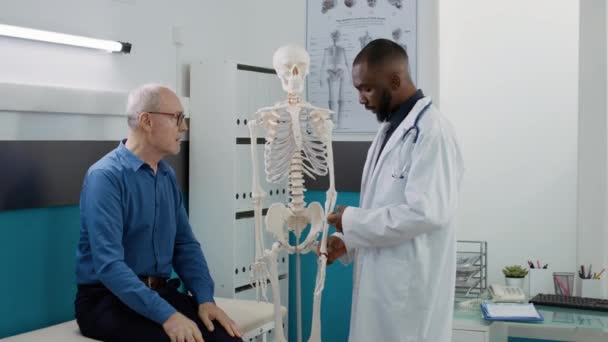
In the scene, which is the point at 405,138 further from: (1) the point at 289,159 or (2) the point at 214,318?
(2) the point at 214,318

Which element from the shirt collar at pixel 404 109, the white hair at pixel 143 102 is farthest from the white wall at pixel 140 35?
the shirt collar at pixel 404 109

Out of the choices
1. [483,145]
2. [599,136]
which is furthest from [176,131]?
[483,145]

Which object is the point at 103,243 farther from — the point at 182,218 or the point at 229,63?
the point at 229,63

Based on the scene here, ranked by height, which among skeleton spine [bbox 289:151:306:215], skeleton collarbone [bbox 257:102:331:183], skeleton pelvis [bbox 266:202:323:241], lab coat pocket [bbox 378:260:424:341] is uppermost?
skeleton collarbone [bbox 257:102:331:183]

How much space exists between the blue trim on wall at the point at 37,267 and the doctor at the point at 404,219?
1.04 metres

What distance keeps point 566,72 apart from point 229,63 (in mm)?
2406

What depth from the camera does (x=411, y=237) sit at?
7.39 ft

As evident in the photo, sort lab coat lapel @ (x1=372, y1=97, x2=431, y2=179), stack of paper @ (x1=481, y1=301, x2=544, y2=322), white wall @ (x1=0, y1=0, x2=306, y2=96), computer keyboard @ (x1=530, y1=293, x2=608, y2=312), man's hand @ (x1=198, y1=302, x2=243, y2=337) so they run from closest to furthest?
lab coat lapel @ (x1=372, y1=97, x2=431, y2=179)
man's hand @ (x1=198, y1=302, x2=243, y2=337)
white wall @ (x1=0, y1=0, x2=306, y2=96)
stack of paper @ (x1=481, y1=301, x2=544, y2=322)
computer keyboard @ (x1=530, y1=293, x2=608, y2=312)

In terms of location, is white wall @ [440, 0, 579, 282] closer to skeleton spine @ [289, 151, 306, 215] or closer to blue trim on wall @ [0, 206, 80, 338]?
skeleton spine @ [289, 151, 306, 215]

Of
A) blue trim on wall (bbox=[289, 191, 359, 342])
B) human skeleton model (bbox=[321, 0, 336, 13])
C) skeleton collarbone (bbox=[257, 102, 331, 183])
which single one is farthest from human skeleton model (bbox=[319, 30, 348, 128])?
skeleton collarbone (bbox=[257, 102, 331, 183])

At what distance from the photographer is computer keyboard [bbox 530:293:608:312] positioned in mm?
2920

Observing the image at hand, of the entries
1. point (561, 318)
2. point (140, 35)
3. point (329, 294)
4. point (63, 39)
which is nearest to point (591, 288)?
point (561, 318)

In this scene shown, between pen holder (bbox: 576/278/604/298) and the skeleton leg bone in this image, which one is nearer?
the skeleton leg bone

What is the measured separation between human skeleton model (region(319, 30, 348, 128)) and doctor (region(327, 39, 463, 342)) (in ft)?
3.66
